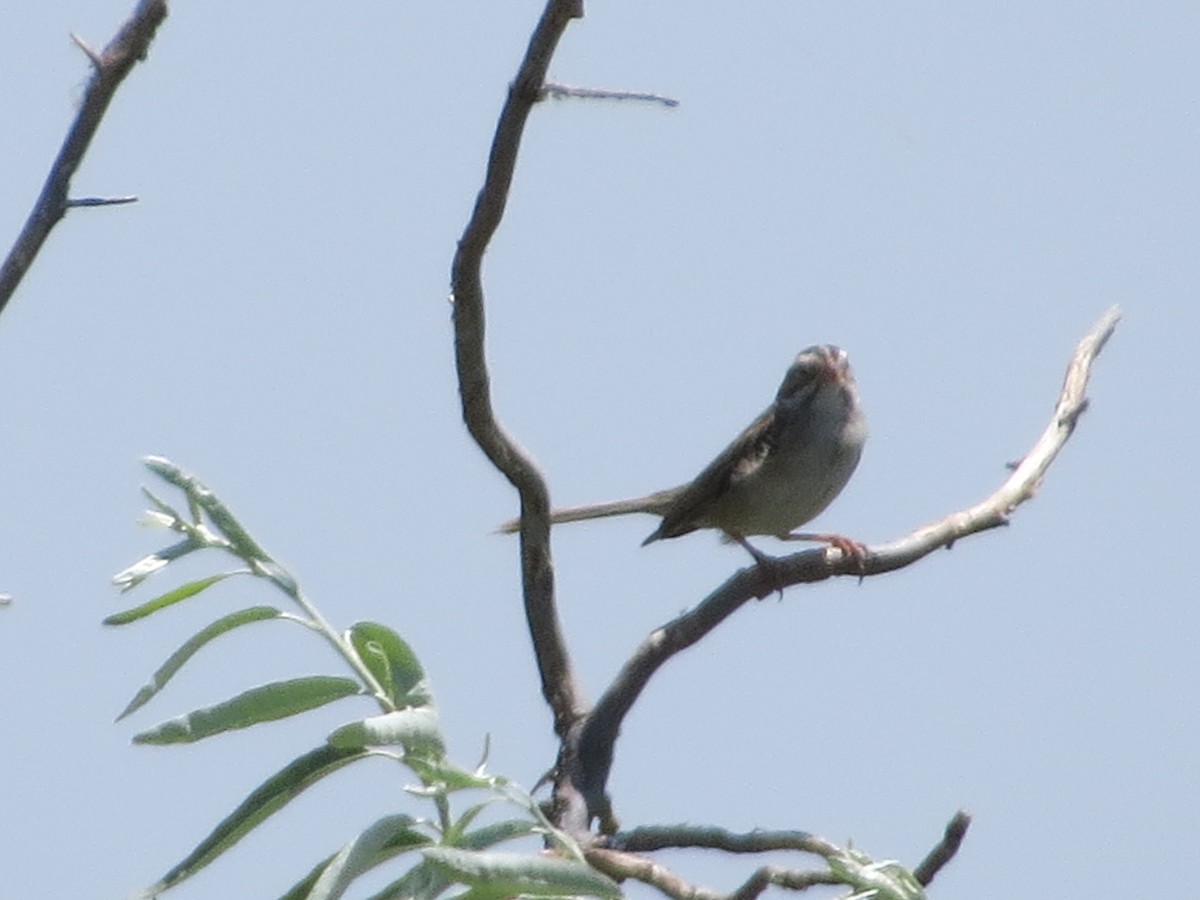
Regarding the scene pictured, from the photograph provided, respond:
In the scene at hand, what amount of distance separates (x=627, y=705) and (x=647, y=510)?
4729mm

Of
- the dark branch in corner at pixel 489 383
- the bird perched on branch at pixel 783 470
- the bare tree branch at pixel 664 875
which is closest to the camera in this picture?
the bare tree branch at pixel 664 875

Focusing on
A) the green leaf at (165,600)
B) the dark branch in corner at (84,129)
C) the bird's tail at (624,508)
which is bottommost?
the bird's tail at (624,508)

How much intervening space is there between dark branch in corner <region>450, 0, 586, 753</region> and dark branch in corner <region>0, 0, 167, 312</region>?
0.86m

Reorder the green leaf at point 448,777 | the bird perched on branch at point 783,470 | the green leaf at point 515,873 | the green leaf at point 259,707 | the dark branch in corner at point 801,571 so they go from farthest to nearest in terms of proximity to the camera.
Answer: the bird perched on branch at point 783,470, the dark branch in corner at point 801,571, the green leaf at point 259,707, the green leaf at point 448,777, the green leaf at point 515,873

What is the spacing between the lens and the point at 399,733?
2186 mm

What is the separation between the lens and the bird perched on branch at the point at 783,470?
759 cm

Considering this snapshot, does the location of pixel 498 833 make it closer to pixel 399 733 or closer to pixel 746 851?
pixel 399 733

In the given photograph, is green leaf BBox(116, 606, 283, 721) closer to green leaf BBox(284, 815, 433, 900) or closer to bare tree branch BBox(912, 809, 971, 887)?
green leaf BBox(284, 815, 433, 900)

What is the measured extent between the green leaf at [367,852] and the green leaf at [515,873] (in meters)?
0.11

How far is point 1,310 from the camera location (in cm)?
207

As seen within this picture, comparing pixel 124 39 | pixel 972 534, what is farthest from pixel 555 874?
pixel 972 534

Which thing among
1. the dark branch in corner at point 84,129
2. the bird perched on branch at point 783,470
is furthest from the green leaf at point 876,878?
the bird perched on branch at point 783,470

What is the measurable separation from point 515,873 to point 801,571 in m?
2.94

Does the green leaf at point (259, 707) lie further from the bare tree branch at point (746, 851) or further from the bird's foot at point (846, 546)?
the bird's foot at point (846, 546)
